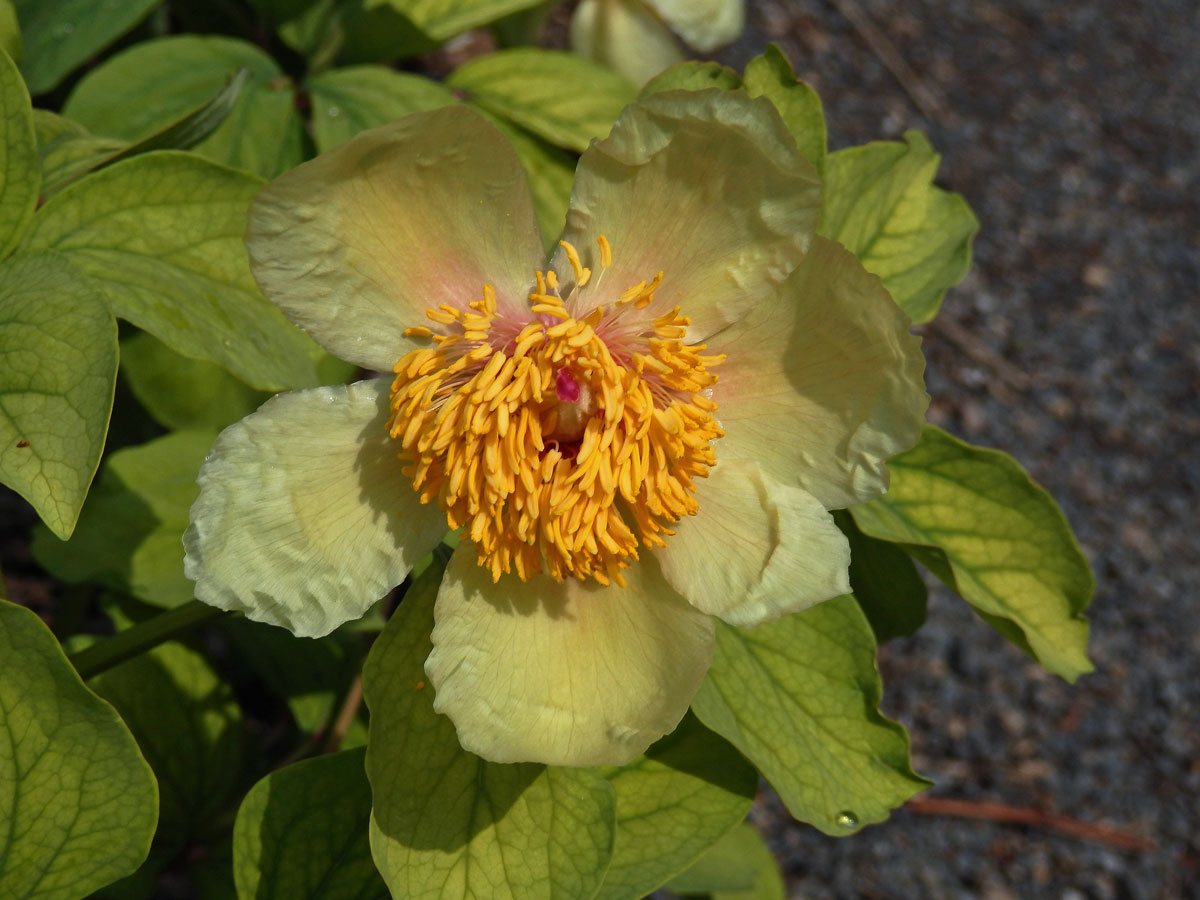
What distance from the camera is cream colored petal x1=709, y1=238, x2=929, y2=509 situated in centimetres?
79

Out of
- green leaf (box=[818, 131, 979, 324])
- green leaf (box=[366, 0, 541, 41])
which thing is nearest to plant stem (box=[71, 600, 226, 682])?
green leaf (box=[818, 131, 979, 324])

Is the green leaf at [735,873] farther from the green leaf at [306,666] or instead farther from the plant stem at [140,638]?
the plant stem at [140,638]

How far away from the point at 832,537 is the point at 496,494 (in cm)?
24

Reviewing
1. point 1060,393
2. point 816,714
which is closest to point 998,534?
point 816,714

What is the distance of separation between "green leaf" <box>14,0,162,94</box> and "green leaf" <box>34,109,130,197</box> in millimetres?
227

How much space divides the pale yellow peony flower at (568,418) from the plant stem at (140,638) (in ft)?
0.51

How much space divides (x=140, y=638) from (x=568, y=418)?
1.29ft

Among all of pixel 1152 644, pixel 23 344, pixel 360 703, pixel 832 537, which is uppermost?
pixel 23 344

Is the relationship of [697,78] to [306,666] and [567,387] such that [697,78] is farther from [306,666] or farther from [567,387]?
[306,666]

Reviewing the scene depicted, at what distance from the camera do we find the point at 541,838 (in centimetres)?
85

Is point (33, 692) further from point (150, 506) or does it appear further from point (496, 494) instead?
point (150, 506)

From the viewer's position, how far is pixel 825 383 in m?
0.84

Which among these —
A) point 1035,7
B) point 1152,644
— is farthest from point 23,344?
point 1035,7

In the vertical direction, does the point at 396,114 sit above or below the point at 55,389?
below
